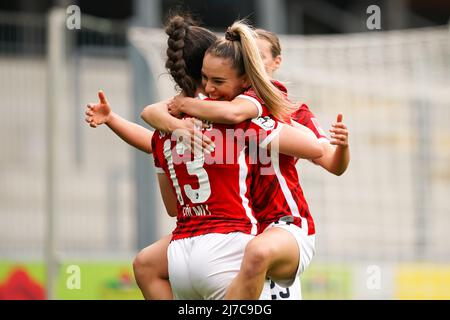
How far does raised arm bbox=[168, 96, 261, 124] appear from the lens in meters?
4.81

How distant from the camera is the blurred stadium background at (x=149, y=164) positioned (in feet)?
30.7

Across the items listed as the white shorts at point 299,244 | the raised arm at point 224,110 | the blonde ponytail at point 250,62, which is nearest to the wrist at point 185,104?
the raised arm at point 224,110

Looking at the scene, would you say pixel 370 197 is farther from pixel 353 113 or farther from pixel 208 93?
pixel 208 93

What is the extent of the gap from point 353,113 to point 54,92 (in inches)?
111

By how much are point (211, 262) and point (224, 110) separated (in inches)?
27.0

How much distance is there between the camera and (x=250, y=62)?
4.91m

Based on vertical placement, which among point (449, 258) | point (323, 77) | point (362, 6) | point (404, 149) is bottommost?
point (449, 258)

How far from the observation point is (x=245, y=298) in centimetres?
476

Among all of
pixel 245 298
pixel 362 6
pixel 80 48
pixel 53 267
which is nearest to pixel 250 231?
pixel 245 298

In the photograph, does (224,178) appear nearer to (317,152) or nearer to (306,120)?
(317,152)

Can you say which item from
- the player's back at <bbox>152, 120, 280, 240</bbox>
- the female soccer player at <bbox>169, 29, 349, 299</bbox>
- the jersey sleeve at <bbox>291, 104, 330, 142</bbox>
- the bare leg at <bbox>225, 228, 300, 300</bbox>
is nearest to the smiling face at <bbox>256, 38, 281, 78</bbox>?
the jersey sleeve at <bbox>291, 104, 330, 142</bbox>

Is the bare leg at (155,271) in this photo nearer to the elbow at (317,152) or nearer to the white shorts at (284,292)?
the white shorts at (284,292)

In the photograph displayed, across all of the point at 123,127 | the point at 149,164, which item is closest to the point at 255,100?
the point at 123,127

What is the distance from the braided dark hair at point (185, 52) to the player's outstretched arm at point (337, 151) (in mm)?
687
